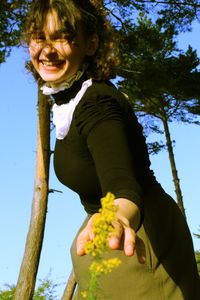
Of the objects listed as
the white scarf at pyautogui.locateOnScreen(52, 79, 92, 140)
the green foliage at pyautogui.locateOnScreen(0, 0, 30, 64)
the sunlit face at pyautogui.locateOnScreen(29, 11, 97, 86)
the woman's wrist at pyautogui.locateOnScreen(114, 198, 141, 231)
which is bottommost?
the woman's wrist at pyautogui.locateOnScreen(114, 198, 141, 231)

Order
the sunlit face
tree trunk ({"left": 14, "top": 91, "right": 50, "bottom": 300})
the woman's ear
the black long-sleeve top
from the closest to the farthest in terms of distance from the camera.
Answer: the black long-sleeve top, the sunlit face, the woman's ear, tree trunk ({"left": 14, "top": 91, "right": 50, "bottom": 300})

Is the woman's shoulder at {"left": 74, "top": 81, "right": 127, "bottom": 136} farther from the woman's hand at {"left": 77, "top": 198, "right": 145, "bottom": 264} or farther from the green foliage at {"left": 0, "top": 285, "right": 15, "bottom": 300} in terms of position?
the green foliage at {"left": 0, "top": 285, "right": 15, "bottom": 300}

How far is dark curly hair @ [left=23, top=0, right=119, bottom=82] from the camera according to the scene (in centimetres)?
203

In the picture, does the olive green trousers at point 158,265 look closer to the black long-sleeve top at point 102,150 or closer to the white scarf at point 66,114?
the black long-sleeve top at point 102,150

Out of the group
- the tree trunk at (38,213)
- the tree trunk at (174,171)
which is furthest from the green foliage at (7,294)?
the tree trunk at (174,171)

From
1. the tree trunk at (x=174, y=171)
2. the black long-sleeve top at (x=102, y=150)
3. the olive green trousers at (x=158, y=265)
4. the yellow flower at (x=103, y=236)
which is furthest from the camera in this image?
the tree trunk at (x=174, y=171)

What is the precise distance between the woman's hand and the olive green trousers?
2.05 ft

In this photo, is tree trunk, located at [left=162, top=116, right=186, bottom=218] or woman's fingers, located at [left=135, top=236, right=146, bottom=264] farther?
tree trunk, located at [left=162, top=116, right=186, bottom=218]

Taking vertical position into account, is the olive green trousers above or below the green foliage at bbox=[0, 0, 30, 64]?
below

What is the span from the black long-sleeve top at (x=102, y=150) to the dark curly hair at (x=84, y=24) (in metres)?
0.16

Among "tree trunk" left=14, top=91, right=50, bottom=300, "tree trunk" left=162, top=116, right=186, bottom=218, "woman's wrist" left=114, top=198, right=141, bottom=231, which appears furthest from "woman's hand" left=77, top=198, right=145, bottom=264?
"tree trunk" left=162, top=116, right=186, bottom=218

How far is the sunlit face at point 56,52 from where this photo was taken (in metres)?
1.99

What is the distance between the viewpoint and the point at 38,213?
390 inches

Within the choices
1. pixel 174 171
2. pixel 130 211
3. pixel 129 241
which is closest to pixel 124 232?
pixel 129 241
